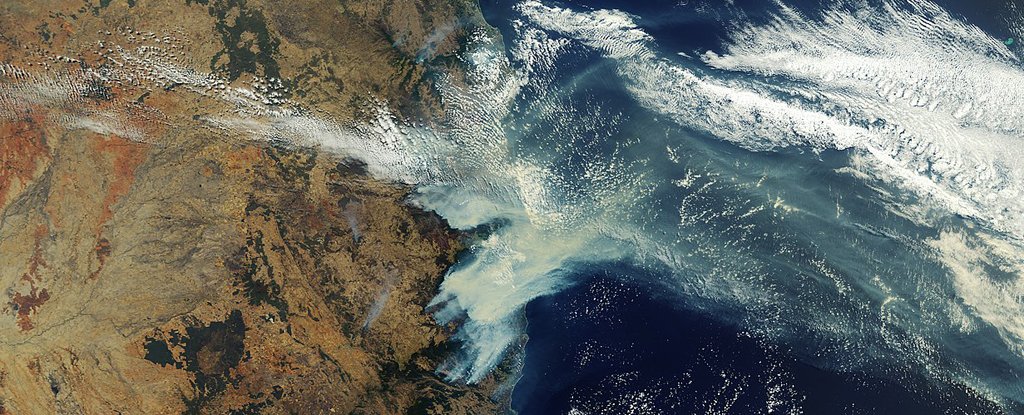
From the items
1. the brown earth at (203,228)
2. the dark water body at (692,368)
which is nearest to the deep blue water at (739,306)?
the dark water body at (692,368)

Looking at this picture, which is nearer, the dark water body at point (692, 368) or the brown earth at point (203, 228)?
the brown earth at point (203, 228)

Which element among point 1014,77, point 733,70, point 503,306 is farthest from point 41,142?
point 1014,77

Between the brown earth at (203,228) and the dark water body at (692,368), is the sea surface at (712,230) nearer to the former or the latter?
the dark water body at (692,368)

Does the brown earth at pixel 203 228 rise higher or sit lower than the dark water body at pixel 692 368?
higher

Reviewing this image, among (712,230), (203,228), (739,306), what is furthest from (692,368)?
(203,228)

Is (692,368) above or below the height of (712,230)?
below

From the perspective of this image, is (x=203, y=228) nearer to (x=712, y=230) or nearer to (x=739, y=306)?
(x=712, y=230)

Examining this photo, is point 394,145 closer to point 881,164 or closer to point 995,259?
point 881,164

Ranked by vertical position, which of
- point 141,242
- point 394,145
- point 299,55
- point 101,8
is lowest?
point 141,242
